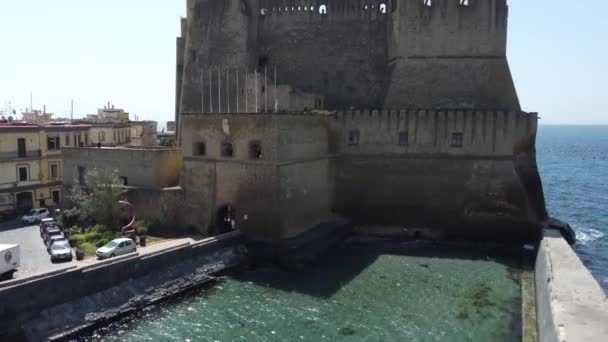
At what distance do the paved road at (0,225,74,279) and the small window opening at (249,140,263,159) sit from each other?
7899 millimetres

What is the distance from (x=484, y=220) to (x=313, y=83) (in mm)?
12186

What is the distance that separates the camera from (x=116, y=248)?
62.8ft

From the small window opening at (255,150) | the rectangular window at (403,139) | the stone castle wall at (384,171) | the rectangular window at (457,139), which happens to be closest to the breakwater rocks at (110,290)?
the stone castle wall at (384,171)

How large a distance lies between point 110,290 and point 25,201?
17.2 meters

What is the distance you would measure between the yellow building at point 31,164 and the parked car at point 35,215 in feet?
3.55

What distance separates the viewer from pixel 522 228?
1011 inches

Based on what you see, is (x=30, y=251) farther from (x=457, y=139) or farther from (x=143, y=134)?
(x=457, y=139)

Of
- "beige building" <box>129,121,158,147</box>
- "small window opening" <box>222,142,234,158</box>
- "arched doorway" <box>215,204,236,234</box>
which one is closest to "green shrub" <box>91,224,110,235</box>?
"arched doorway" <box>215,204,236,234</box>

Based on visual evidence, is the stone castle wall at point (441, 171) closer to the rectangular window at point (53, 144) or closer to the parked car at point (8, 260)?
the parked car at point (8, 260)

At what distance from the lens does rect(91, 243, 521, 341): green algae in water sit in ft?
51.3

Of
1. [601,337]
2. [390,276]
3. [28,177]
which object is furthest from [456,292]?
[28,177]

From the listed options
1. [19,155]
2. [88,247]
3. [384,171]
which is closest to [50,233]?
[88,247]

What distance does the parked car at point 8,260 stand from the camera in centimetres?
1662

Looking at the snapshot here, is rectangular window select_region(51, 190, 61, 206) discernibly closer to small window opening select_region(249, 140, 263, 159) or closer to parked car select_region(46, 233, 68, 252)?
parked car select_region(46, 233, 68, 252)
